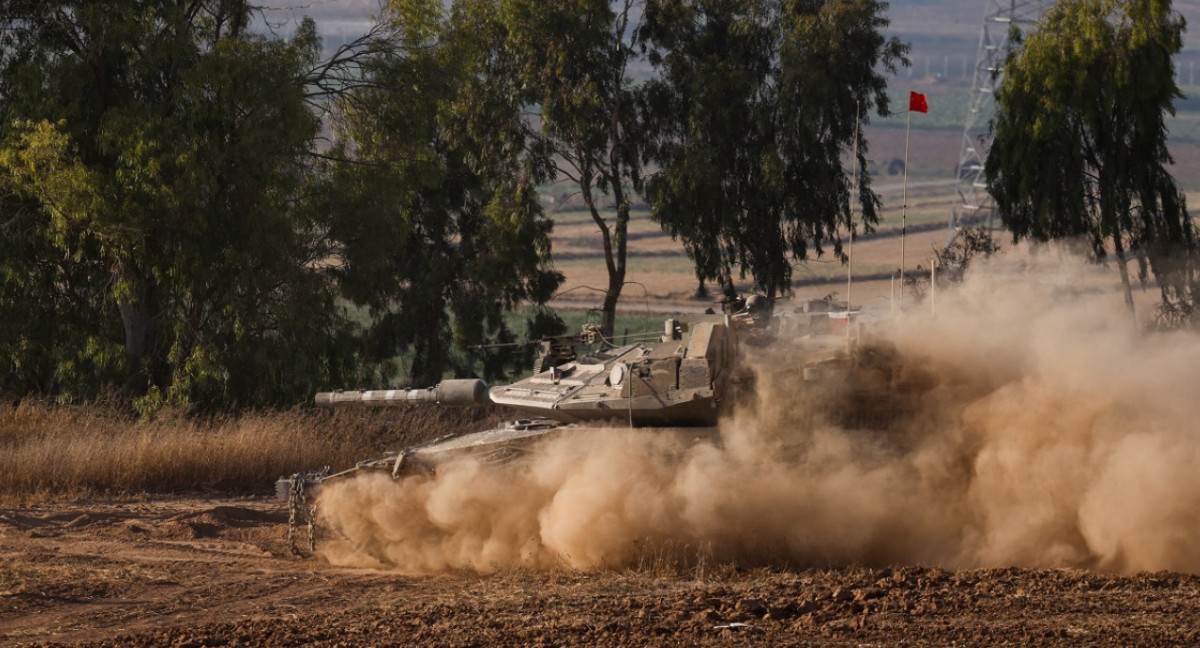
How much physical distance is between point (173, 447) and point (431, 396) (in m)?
5.37

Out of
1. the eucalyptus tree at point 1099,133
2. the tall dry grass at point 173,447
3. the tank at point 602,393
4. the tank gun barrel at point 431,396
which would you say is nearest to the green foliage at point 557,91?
the eucalyptus tree at point 1099,133

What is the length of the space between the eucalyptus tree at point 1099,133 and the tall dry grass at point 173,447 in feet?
36.7

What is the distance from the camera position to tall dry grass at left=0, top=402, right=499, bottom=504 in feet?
61.9

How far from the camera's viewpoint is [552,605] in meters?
11.8

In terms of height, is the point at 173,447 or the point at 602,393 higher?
the point at 602,393

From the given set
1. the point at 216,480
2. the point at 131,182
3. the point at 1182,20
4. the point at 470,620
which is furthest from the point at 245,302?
the point at 1182,20

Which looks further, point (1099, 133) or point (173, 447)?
point (1099, 133)

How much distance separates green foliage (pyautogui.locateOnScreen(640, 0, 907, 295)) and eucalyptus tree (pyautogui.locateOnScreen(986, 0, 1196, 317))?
121 inches

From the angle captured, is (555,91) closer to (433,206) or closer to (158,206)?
(433,206)

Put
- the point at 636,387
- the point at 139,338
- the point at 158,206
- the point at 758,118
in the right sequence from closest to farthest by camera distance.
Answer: the point at 636,387 < the point at 158,206 < the point at 139,338 < the point at 758,118

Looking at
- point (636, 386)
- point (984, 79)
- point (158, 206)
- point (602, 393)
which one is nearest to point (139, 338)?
point (158, 206)

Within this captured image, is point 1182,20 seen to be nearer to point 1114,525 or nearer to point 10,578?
point 1114,525

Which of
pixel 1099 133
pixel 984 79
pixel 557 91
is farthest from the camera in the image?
pixel 984 79

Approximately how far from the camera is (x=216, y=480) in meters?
19.8
